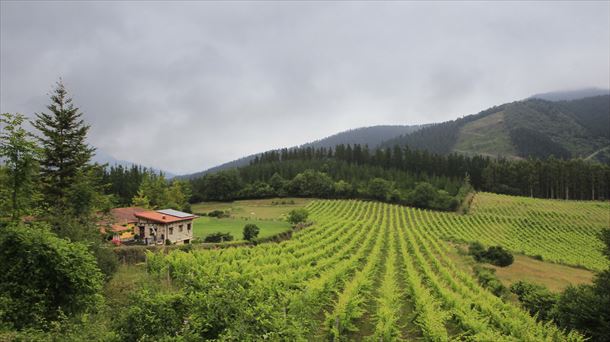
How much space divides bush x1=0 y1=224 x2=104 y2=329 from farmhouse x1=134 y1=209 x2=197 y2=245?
74.6ft

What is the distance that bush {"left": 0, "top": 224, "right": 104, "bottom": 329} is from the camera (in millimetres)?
10062

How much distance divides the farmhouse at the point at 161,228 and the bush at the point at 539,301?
2941 cm

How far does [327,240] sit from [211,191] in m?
68.6

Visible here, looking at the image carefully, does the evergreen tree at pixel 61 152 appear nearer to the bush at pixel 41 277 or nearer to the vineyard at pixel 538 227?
the bush at pixel 41 277

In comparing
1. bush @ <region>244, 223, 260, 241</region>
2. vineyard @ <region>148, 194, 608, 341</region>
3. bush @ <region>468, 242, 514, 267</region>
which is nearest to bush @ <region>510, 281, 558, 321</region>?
vineyard @ <region>148, 194, 608, 341</region>

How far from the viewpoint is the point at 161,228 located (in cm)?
3375

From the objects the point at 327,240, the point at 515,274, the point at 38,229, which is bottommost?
the point at 515,274

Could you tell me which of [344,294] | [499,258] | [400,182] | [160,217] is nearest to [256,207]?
[400,182]

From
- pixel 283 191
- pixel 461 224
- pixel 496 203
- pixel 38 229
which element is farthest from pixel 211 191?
pixel 38 229

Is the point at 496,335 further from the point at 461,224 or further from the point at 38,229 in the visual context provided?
the point at 461,224

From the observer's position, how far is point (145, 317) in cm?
779

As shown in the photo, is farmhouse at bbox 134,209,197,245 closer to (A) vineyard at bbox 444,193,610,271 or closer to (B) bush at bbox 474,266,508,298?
(B) bush at bbox 474,266,508,298

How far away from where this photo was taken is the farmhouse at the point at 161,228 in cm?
3356

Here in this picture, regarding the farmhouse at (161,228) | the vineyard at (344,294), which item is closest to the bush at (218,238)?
the farmhouse at (161,228)
